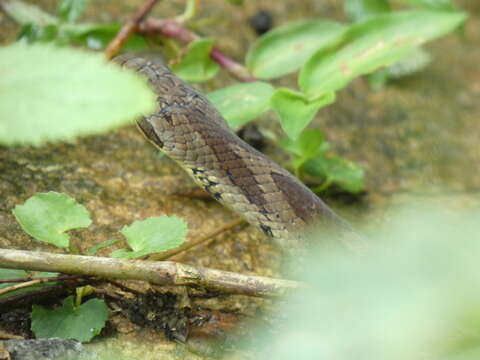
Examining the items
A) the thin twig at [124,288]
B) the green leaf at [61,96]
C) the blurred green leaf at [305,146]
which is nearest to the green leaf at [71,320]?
the thin twig at [124,288]

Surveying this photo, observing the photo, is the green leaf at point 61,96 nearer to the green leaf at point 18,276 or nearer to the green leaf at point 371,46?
the green leaf at point 18,276

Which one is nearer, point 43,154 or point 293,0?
point 43,154

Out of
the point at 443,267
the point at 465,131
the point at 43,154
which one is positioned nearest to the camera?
the point at 443,267

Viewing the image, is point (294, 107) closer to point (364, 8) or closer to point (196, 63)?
point (196, 63)

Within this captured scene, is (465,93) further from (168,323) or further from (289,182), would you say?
(168,323)

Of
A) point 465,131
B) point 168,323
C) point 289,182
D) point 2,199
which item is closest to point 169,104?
point 289,182

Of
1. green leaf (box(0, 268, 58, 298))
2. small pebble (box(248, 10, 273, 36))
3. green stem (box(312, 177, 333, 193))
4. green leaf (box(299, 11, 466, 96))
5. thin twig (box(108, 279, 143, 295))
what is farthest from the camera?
small pebble (box(248, 10, 273, 36))

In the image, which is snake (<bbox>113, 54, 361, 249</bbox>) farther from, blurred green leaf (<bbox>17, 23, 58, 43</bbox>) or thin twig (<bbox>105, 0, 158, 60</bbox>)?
blurred green leaf (<bbox>17, 23, 58, 43</bbox>)

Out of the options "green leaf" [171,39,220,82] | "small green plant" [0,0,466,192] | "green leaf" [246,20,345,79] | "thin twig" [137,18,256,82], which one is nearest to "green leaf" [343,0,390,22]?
"small green plant" [0,0,466,192]
